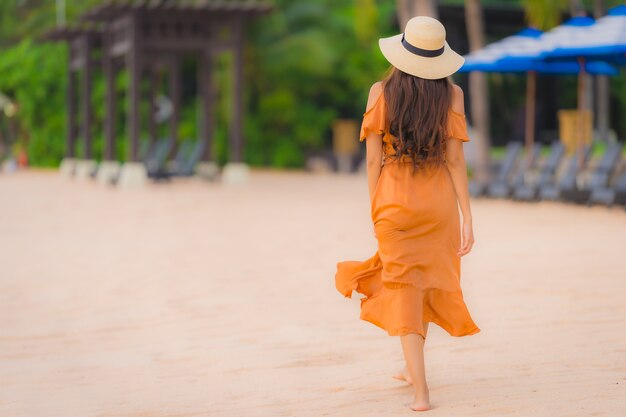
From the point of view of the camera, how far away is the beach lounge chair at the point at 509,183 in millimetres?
15656

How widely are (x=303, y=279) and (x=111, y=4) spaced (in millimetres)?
13563

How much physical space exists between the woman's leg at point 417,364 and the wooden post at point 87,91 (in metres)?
21.7

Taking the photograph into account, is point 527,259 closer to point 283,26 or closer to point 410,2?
point 410,2

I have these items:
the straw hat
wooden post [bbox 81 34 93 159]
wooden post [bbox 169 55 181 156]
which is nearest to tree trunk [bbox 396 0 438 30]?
wooden post [bbox 169 55 181 156]

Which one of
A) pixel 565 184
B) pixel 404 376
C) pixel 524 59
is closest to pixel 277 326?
pixel 404 376

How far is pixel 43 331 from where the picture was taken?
20.7 ft

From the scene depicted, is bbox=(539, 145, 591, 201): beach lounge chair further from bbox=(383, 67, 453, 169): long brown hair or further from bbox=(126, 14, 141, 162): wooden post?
bbox=(383, 67, 453, 169): long brown hair

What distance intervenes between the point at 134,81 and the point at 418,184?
1730 cm

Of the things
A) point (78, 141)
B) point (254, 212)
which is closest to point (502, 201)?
point (254, 212)

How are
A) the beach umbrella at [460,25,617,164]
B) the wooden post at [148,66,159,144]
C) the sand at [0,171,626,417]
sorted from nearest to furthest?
the sand at [0,171,626,417], the beach umbrella at [460,25,617,164], the wooden post at [148,66,159,144]

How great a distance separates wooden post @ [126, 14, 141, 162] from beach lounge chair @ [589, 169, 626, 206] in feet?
33.1

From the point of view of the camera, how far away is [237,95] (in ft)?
70.9

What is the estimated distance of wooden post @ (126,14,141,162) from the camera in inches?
815

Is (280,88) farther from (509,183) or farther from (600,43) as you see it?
(600,43)
